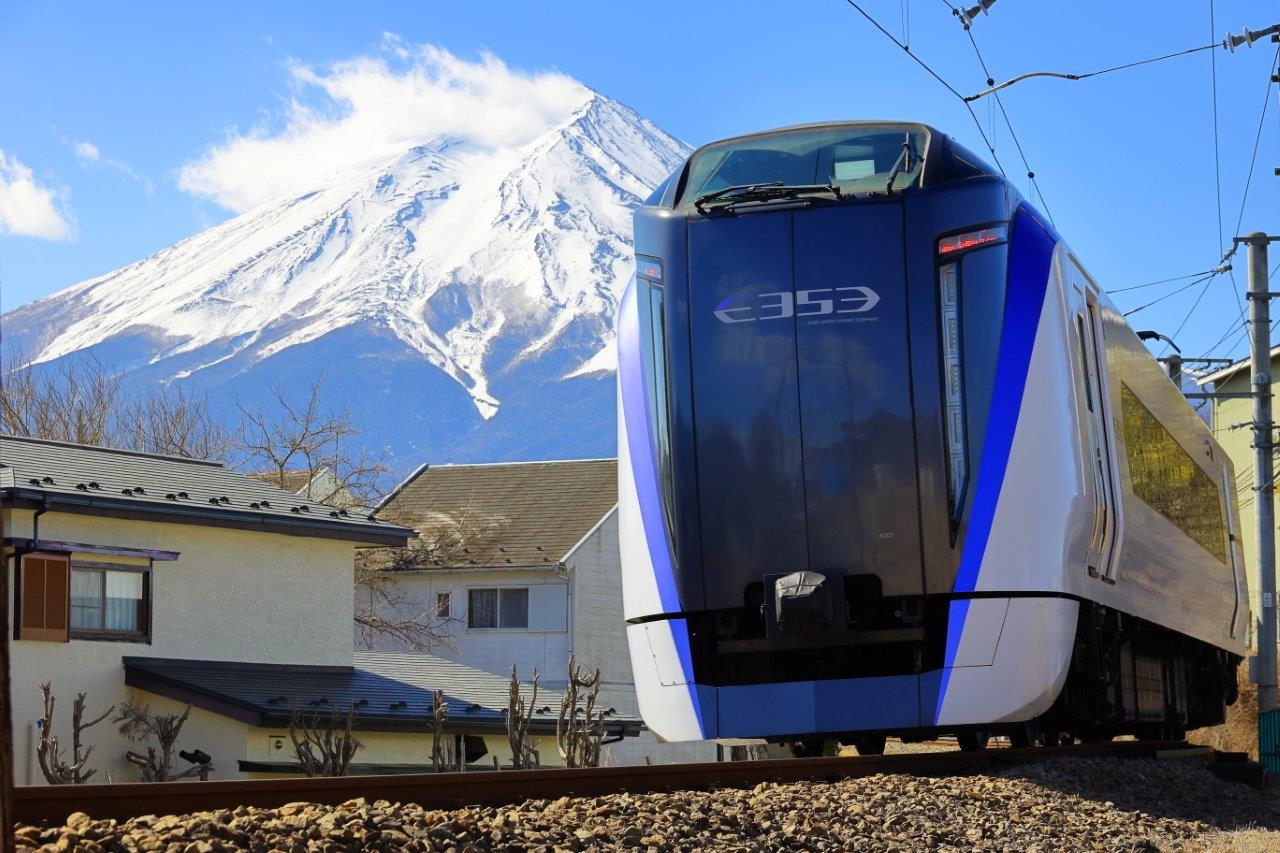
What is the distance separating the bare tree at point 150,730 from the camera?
64.1 ft

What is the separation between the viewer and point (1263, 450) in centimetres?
2391

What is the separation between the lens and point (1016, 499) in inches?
366

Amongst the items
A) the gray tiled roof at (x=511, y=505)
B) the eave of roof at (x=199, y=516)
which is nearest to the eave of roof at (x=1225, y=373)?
the gray tiled roof at (x=511, y=505)

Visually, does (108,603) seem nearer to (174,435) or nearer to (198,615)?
(198,615)

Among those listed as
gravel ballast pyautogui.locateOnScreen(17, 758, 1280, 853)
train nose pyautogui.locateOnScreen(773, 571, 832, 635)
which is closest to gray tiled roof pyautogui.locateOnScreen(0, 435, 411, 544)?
train nose pyautogui.locateOnScreen(773, 571, 832, 635)

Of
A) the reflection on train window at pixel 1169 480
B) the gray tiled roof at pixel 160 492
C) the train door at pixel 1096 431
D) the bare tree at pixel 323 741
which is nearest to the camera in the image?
the train door at pixel 1096 431

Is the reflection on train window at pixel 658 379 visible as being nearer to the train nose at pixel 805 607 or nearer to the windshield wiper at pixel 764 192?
the windshield wiper at pixel 764 192

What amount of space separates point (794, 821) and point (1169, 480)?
26.9ft

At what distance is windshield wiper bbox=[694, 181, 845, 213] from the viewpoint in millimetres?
9930

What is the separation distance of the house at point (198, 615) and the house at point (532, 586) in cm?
1552

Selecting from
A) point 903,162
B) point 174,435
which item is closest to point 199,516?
point 903,162

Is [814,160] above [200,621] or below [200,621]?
above

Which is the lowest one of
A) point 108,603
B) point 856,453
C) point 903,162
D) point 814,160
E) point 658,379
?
point 108,603

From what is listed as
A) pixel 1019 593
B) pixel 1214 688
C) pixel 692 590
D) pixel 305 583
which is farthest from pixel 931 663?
pixel 305 583
